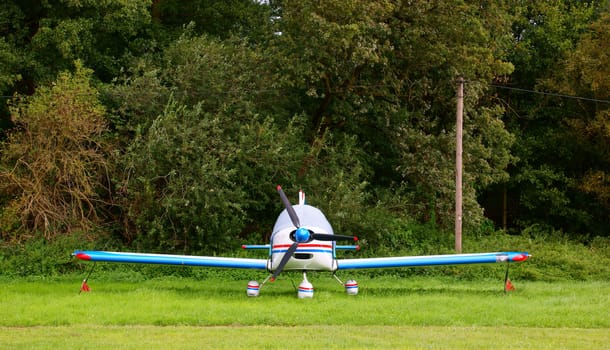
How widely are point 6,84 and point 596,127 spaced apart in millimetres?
20592

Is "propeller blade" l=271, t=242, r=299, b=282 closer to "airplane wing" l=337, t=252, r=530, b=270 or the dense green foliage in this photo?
"airplane wing" l=337, t=252, r=530, b=270

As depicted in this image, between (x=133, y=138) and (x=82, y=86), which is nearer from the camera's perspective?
(x=82, y=86)

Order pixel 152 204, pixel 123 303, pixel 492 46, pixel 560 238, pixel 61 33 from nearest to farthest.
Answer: pixel 123 303
pixel 152 204
pixel 61 33
pixel 492 46
pixel 560 238

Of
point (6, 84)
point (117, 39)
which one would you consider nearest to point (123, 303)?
point (6, 84)

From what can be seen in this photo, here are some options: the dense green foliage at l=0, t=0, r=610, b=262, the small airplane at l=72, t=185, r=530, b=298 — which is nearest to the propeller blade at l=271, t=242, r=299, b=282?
the small airplane at l=72, t=185, r=530, b=298

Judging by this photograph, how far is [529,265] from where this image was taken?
20.4 m

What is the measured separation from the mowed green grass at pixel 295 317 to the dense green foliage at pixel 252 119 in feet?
11.9

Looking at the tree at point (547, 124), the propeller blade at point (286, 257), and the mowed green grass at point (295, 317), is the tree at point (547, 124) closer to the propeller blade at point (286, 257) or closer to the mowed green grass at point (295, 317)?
the mowed green grass at point (295, 317)

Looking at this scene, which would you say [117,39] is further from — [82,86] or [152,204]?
[152,204]

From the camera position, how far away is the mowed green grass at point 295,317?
1000cm

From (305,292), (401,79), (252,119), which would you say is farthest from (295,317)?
(401,79)

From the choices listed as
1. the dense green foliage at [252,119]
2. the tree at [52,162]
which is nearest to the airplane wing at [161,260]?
the dense green foliage at [252,119]

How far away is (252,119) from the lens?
872 inches

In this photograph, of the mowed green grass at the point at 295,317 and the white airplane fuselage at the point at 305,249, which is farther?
the white airplane fuselage at the point at 305,249
